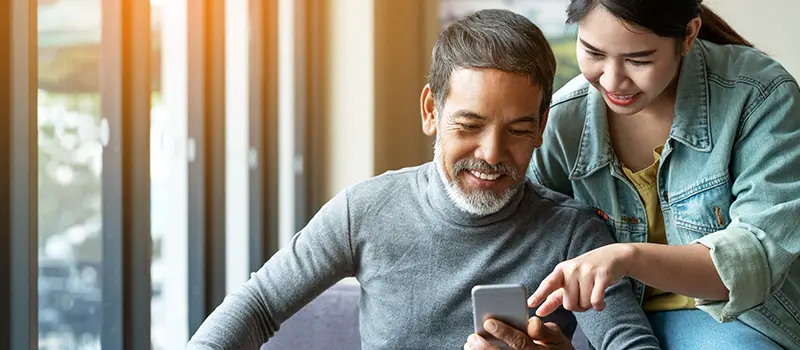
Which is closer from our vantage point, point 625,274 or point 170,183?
point 625,274

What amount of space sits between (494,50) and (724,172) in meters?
0.47

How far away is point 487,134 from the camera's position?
175cm

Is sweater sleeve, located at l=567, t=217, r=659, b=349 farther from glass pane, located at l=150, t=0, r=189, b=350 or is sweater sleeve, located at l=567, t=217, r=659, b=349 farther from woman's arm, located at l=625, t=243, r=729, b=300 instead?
glass pane, located at l=150, t=0, r=189, b=350

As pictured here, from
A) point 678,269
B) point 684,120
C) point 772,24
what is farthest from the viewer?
point 772,24

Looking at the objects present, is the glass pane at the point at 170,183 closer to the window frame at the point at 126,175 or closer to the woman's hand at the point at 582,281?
the window frame at the point at 126,175

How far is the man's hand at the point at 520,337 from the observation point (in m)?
1.54

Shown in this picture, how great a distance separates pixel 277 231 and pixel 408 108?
0.77m

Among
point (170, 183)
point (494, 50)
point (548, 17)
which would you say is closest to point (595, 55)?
point (494, 50)

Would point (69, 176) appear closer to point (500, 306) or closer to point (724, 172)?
point (500, 306)

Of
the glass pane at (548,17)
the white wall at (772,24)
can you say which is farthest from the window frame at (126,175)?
the white wall at (772,24)

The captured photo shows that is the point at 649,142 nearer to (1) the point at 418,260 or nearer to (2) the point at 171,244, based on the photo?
(1) the point at 418,260

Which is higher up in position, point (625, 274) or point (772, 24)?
point (772, 24)

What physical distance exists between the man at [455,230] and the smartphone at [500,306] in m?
0.28

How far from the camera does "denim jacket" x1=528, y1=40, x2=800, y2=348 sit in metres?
1.70
